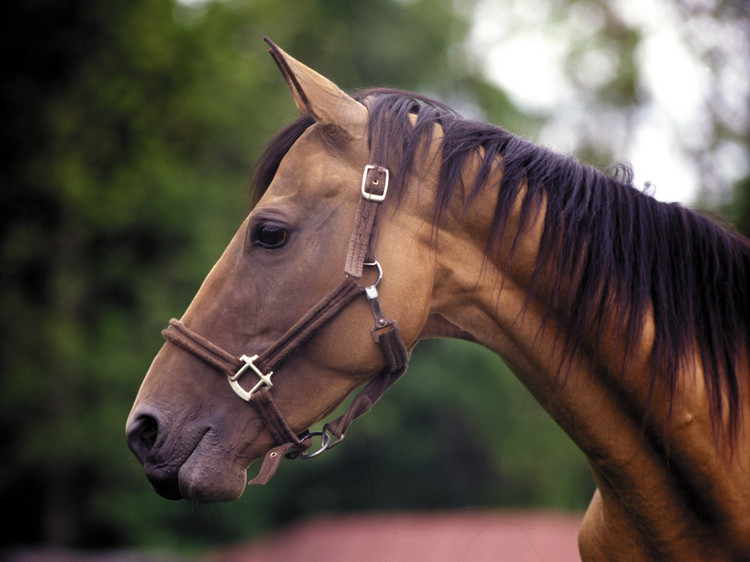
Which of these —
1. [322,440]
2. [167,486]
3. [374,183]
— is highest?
[374,183]

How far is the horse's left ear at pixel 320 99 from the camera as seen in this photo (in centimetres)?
220

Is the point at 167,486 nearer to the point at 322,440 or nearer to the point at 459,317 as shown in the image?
the point at 322,440

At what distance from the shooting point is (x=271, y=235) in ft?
7.45

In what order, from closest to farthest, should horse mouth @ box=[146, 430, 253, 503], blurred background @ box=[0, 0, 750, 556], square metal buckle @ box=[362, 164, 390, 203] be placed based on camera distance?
horse mouth @ box=[146, 430, 253, 503], square metal buckle @ box=[362, 164, 390, 203], blurred background @ box=[0, 0, 750, 556]

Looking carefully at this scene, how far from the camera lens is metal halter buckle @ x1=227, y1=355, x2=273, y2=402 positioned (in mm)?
2176

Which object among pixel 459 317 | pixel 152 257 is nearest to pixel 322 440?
pixel 459 317

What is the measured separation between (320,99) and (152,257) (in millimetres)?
12665

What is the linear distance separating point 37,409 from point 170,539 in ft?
12.6

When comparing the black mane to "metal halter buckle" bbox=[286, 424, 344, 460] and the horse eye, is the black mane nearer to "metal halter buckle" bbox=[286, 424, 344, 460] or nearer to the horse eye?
the horse eye

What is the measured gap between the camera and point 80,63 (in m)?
13.0

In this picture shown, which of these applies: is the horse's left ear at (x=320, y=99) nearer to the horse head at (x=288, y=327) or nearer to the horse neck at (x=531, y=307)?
the horse head at (x=288, y=327)

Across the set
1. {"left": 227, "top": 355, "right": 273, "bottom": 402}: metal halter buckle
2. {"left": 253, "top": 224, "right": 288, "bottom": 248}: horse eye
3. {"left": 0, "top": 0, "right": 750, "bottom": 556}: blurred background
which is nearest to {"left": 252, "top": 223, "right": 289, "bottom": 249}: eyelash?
{"left": 253, "top": 224, "right": 288, "bottom": 248}: horse eye

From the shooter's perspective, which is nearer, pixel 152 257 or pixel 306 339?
pixel 306 339

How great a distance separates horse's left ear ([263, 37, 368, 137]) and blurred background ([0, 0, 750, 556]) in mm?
8469
